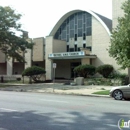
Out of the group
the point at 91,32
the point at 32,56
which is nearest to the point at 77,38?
the point at 91,32

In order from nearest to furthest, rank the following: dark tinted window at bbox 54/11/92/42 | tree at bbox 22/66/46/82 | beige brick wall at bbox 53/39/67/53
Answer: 1. tree at bbox 22/66/46/82
2. dark tinted window at bbox 54/11/92/42
3. beige brick wall at bbox 53/39/67/53

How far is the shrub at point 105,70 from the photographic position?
111ft

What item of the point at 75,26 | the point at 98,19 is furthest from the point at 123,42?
the point at 75,26

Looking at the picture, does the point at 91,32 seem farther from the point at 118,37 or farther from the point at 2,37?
the point at 118,37

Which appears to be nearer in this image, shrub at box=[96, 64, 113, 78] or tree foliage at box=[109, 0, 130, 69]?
tree foliage at box=[109, 0, 130, 69]

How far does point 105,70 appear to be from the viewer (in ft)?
111

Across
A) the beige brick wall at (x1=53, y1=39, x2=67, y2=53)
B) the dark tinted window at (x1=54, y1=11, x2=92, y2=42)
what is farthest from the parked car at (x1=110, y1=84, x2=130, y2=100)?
the beige brick wall at (x1=53, y1=39, x2=67, y2=53)

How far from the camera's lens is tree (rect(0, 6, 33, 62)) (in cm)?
3036

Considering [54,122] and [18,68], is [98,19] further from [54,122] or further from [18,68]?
[54,122]

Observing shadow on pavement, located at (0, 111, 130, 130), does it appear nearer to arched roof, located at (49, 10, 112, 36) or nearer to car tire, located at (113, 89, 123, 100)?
car tire, located at (113, 89, 123, 100)

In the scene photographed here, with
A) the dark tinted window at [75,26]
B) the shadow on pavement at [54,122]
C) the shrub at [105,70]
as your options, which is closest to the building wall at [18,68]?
the dark tinted window at [75,26]

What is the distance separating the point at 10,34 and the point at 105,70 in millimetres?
14037

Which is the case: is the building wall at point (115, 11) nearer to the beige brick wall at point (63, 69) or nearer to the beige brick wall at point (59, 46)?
the beige brick wall at point (59, 46)

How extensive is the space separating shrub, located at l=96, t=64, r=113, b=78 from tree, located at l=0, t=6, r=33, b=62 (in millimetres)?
10254
